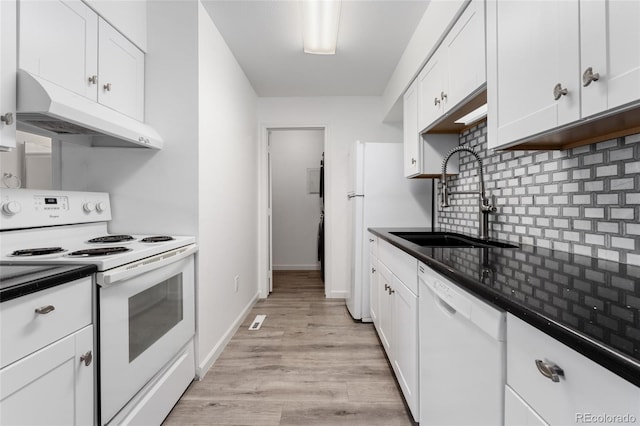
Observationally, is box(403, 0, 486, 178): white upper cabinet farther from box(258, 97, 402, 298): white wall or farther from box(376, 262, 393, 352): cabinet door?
box(258, 97, 402, 298): white wall

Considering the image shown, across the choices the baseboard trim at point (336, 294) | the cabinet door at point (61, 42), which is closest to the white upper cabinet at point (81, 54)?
the cabinet door at point (61, 42)

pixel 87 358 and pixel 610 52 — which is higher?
Result: pixel 610 52

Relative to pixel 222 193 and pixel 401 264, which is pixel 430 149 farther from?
pixel 222 193

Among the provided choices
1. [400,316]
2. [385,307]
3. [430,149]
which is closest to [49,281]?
[400,316]

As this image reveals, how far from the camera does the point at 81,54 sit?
1.48 meters

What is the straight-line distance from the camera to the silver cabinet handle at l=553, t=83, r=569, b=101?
0.88 metres

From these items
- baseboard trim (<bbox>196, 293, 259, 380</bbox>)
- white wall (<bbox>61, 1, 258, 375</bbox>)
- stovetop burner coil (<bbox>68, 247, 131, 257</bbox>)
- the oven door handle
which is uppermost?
white wall (<bbox>61, 1, 258, 375</bbox>)

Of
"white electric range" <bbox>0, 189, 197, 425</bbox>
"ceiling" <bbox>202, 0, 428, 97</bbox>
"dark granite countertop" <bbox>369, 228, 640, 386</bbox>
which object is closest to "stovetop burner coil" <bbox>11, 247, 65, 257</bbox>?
"white electric range" <bbox>0, 189, 197, 425</bbox>

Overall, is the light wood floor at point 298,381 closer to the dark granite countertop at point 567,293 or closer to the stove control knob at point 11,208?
the dark granite countertop at point 567,293

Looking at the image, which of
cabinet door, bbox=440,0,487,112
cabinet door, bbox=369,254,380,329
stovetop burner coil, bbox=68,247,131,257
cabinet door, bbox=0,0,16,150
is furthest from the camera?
cabinet door, bbox=369,254,380,329

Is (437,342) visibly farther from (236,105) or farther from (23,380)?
(236,105)

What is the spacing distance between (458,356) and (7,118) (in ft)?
6.11

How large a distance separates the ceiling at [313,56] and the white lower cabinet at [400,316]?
163 cm

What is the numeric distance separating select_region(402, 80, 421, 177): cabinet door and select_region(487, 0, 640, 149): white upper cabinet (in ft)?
3.33
